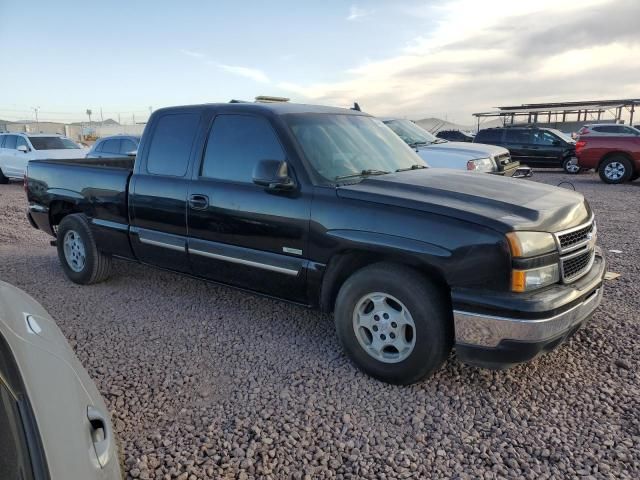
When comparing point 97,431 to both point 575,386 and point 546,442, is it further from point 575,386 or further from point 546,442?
point 575,386

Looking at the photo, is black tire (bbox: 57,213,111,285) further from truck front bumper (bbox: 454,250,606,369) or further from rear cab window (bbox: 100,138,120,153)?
rear cab window (bbox: 100,138,120,153)

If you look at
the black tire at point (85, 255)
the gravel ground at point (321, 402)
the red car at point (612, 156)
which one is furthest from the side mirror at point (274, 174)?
the red car at point (612, 156)

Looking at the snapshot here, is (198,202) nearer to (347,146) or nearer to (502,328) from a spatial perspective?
(347,146)

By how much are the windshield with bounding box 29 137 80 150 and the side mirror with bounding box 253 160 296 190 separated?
14.2 meters

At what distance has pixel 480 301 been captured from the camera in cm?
288

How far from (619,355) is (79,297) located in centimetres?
486

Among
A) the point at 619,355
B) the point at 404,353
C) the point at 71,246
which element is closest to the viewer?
the point at 404,353

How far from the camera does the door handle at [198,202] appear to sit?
4086 mm

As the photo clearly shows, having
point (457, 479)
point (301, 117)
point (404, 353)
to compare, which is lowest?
point (457, 479)

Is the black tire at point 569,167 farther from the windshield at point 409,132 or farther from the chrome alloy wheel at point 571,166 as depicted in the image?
the windshield at point 409,132

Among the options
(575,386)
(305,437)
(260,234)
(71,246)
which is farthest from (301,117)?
(71,246)

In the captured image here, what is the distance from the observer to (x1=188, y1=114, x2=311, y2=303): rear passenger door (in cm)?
364

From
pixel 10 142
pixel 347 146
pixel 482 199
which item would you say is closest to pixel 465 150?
pixel 347 146

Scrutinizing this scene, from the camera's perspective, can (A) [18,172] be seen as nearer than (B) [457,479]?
→ No
